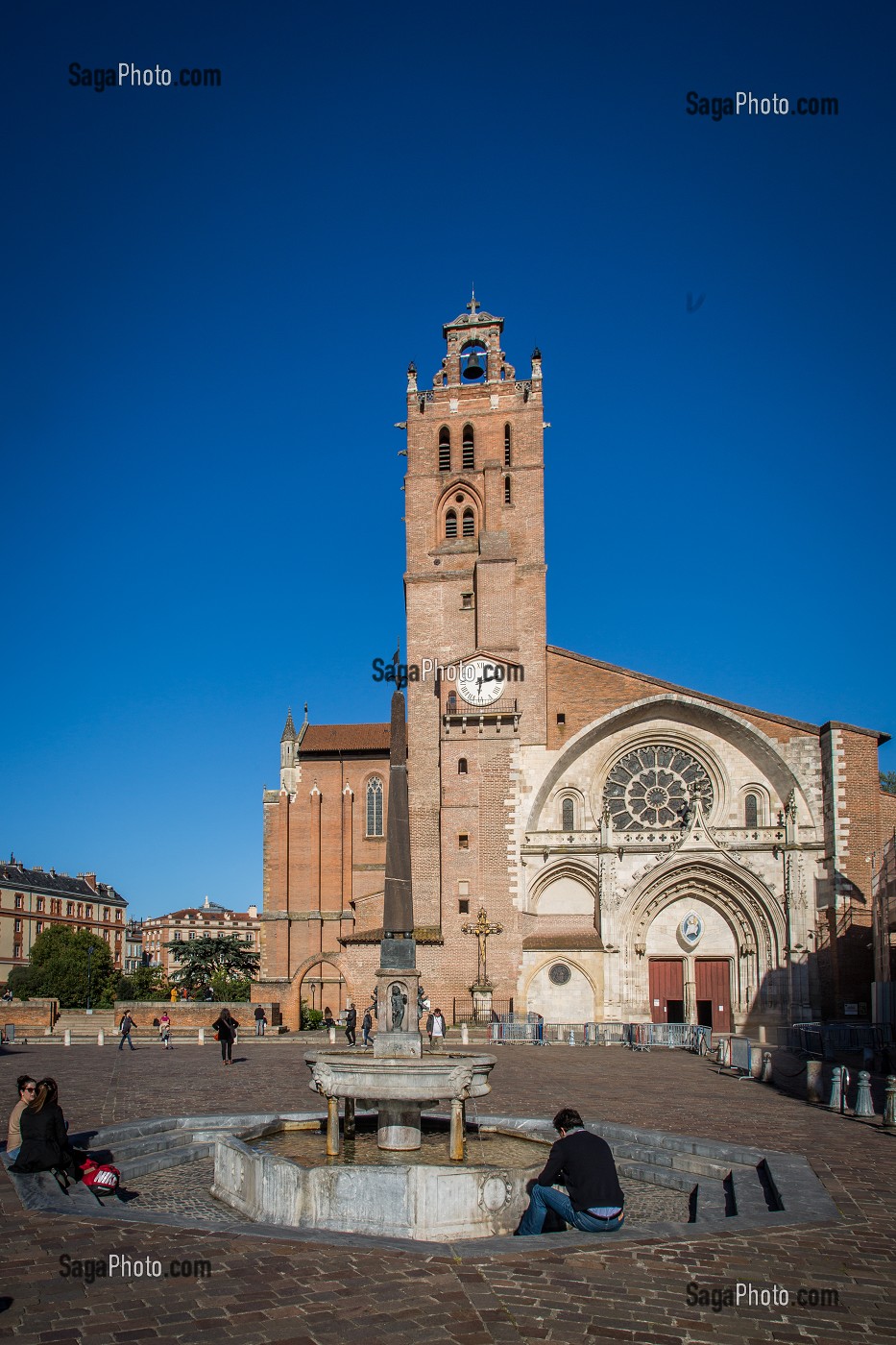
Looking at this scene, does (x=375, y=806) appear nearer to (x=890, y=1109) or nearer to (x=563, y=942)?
(x=563, y=942)

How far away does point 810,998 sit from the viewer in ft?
124

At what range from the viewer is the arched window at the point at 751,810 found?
40688 mm

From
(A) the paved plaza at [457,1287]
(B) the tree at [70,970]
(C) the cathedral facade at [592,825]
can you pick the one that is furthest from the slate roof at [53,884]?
(A) the paved plaza at [457,1287]

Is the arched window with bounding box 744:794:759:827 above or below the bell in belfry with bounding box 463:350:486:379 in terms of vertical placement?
below

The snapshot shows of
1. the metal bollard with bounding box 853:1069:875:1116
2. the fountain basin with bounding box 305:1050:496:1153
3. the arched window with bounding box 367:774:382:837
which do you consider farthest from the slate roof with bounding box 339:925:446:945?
the fountain basin with bounding box 305:1050:496:1153

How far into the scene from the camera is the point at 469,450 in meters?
46.5

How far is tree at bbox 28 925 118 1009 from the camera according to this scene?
7056 cm

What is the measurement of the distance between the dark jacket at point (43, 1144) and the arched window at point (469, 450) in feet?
125

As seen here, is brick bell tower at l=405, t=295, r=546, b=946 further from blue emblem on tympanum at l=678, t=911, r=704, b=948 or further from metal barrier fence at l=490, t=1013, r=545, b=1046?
blue emblem on tympanum at l=678, t=911, r=704, b=948

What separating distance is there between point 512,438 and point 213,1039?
85.4 ft

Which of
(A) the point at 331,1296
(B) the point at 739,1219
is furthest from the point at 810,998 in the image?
(A) the point at 331,1296

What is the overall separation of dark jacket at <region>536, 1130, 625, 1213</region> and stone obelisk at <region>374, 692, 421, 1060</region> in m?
4.25

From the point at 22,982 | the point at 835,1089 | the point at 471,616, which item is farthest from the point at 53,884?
the point at 835,1089

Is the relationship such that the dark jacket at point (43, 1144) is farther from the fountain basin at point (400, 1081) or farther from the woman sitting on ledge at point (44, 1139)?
the fountain basin at point (400, 1081)
